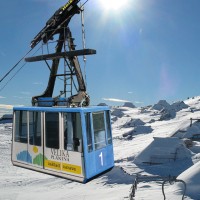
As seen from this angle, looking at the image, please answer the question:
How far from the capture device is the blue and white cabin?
9031 millimetres

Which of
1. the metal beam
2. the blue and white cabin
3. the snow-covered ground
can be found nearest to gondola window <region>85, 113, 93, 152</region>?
the blue and white cabin

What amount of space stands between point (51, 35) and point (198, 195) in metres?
13.9

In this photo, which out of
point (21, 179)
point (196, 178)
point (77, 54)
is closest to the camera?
point (77, 54)

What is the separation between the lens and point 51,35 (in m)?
9.91

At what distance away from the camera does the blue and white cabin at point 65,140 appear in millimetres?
9031

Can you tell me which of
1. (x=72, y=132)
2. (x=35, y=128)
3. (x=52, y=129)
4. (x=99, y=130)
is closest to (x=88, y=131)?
(x=72, y=132)

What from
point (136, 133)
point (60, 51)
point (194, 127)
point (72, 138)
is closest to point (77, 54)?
point (60, 51)

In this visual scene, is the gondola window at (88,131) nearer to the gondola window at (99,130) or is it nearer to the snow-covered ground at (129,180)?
the gondola window at (99,130)

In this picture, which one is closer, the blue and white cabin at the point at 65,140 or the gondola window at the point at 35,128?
the blue and white cabin at the point at 65,140

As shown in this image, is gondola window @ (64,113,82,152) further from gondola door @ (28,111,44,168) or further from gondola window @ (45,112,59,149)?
gondola door @ (28,111,44,168)

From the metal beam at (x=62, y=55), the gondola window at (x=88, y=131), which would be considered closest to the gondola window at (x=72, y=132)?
the gondola window at (x=88, y=131)

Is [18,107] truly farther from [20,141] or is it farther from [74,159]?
[74,159]

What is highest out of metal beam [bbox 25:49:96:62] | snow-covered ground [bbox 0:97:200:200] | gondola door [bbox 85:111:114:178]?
metal beam [bbox 25:49:96:62]

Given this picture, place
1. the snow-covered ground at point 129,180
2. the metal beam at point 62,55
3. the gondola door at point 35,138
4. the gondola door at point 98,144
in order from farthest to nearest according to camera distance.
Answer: the snow-covered ground at point 129,180
the gondola door at point 35,138
the gondola door at point 98,144
the metal beam at point 62,55
